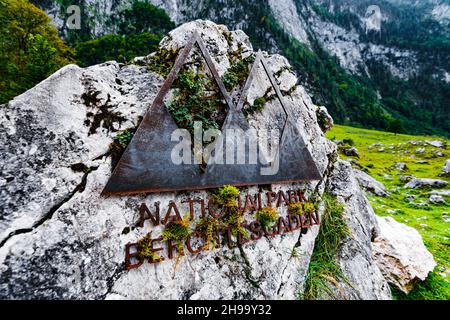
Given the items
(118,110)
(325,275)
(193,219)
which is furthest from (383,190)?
(118,110)

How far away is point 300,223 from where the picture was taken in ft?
16.7

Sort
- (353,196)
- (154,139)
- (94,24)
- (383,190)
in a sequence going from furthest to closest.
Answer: (94,24), (383,190), (353,196), (154,139)

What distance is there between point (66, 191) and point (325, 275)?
16.1ft

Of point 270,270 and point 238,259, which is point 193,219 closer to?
point 238,259

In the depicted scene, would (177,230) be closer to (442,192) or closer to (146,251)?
(146,251)

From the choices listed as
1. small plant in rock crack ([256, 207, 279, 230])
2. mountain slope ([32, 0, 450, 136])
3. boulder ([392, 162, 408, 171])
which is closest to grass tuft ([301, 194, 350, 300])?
small plant in rock crack ([256, 207, 279, 230])

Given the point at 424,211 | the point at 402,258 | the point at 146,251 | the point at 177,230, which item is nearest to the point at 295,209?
the point at 177,230

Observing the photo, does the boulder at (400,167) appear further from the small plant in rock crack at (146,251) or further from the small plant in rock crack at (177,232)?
the small plant in rock crack at (146,251)

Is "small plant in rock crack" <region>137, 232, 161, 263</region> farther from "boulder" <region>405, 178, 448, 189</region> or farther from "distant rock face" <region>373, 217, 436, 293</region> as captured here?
"boulder" <region>405, 178, 448, 189</region>

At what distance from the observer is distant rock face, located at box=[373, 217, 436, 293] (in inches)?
225

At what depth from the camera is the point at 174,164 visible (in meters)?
3.81

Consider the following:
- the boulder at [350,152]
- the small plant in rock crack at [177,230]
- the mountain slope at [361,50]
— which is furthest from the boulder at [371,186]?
the mountain slope at [361,50]

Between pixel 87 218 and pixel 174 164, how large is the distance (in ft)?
4.62

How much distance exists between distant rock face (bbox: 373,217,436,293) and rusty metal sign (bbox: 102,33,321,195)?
3.09 m
